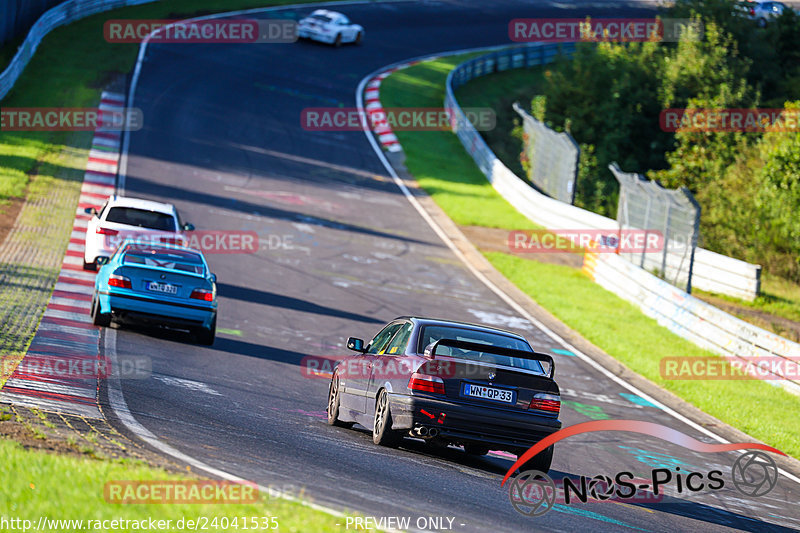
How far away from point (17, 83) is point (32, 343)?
23.5 metres

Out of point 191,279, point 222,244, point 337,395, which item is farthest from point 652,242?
point 337,395

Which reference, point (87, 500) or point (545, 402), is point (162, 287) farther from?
point (87, 500)

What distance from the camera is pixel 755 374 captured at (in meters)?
17.2

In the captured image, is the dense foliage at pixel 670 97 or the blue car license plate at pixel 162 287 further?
the dense foliage at pixel 670 97

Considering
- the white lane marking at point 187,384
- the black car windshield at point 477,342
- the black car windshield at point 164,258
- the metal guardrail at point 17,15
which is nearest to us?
the black car windshield at point 477,342

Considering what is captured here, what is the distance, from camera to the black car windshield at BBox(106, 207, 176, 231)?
18.2m

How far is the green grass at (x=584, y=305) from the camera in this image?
1505 cm

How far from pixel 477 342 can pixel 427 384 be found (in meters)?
0.90

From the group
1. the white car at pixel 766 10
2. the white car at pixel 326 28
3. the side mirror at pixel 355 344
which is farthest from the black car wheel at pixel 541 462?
the white car at pixel 766 10

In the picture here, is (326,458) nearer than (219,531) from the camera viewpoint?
No

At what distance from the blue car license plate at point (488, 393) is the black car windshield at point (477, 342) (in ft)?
1.10

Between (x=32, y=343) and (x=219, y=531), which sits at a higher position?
(x=219, y=531)

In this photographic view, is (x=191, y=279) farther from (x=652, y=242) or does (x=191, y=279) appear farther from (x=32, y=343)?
(x=652, y=242)

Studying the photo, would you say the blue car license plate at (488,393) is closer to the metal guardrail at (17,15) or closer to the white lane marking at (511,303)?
the white lane marking at (511,303)
